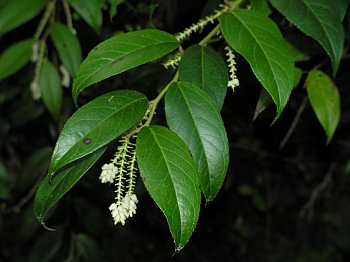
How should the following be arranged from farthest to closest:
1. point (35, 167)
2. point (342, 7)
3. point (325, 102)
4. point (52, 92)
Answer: point (35, 167)
point (52, 92)
point (325, 102)
point (342, 7)

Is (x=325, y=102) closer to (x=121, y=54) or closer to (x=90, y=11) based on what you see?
(x=121, y=54)

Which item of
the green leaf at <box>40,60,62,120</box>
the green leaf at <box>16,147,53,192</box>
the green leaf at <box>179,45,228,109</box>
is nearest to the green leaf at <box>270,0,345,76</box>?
the green leaf at <box>179,45,228,109</box>

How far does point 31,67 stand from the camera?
68.7 inches

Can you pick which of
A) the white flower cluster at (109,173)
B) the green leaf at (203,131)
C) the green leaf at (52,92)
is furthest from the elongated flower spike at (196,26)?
the green leaf at (52,92)

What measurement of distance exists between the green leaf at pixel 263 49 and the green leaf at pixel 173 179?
15 centimetres

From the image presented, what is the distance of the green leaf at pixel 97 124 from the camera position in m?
0.65

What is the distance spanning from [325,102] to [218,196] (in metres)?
1.66

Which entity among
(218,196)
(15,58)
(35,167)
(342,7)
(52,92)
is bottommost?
(218,196)

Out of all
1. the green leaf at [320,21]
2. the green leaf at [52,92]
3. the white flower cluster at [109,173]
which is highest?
the green leaf at [320,21]

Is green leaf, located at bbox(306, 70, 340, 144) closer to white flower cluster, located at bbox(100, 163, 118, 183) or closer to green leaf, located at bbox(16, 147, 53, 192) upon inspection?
white flower cluster, located at bbox(100, 163, 118, 183)

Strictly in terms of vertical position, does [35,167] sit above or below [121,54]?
below

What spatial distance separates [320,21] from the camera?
0.85 metres

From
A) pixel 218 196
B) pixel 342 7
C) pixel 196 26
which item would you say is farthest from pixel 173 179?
pixel 218 196

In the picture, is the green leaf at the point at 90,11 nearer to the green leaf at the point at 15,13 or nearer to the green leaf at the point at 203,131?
the green leaf at the point at 15,13
